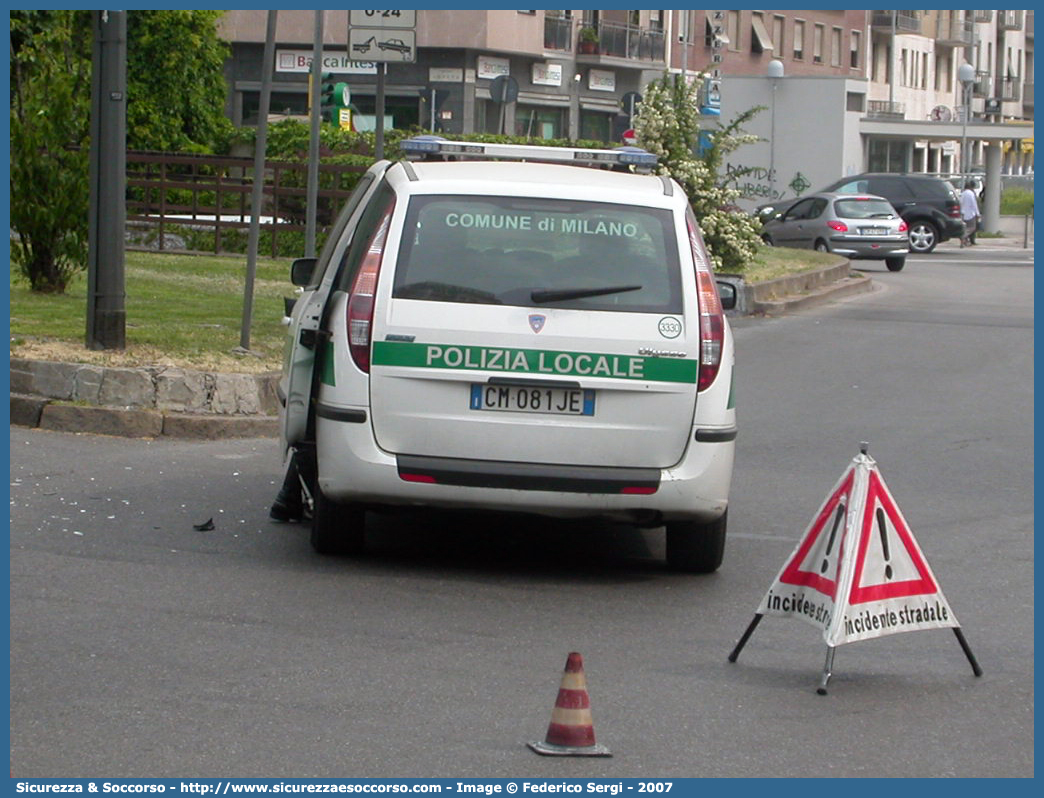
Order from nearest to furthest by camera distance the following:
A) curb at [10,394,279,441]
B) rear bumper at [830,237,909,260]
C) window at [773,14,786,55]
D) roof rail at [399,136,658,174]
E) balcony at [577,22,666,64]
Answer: roof rail at [399,136,658,174] → curb at [10,394,279,441] → rear bumper at [830,237,909,260] → balcony at [577,22,666,64] → window at [773,14,786,55]

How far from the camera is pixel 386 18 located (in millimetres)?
14016

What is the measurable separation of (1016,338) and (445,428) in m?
14.4

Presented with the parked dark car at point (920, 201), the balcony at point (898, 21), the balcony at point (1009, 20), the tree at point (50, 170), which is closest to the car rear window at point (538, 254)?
the tree at point (50, 170)

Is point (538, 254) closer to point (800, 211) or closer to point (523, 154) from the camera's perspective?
point (523, 154)

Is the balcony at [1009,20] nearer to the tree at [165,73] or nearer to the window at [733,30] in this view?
the window at [733,30]

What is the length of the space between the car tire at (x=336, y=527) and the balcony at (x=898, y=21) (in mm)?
72259

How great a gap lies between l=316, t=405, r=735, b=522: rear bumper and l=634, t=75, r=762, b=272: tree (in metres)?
15.3

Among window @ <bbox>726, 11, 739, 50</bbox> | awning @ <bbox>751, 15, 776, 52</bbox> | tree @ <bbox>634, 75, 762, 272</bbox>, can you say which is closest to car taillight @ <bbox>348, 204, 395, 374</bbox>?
tree @ <bbox>634, 75, 762, 272</bbox>

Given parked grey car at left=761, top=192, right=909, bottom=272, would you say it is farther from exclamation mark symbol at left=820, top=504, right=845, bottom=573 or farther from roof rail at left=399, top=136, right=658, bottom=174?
exclamation mark symbol at left=820, top=504, right=845, bottom=573

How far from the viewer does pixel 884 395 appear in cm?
1488

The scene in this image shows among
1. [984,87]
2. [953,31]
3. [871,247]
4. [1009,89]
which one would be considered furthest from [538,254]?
[1009,89]

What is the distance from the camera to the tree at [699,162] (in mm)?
22516

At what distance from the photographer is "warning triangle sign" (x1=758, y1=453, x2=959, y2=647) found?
609 centimetres
